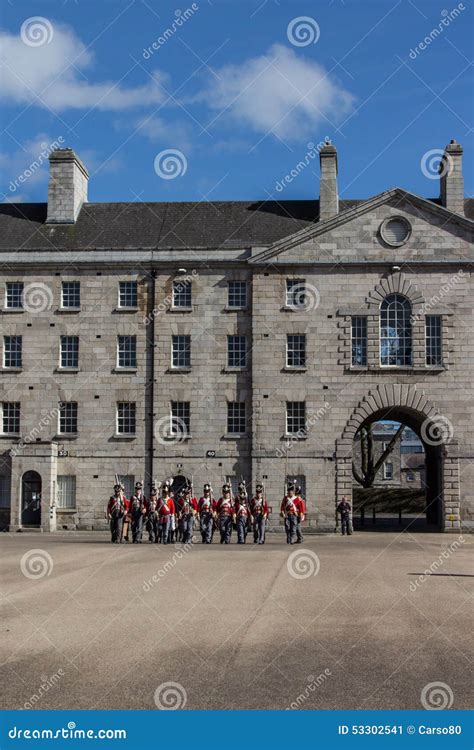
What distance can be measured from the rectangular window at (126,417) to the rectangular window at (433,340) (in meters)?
12.6

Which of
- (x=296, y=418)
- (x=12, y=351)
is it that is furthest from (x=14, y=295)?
(x=296, y=418)

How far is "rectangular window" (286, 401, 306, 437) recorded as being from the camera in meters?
41.6

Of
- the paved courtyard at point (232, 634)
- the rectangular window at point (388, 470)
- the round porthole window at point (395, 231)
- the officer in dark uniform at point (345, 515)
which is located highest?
the round porthole window at point (395, 231)

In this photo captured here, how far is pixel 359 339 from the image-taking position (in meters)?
42.1

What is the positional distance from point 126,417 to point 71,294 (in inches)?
232

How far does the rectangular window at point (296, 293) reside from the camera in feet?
139

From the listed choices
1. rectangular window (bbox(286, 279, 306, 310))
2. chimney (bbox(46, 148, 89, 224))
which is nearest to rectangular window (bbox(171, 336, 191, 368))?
rectangular window (bbox(286, 279, 306, 310))

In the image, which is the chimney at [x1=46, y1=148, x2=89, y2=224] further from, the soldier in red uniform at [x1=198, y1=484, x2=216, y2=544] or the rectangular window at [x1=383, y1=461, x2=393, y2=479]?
the rectangular window at [x1=383, y1=461, x2=393, y2=479]

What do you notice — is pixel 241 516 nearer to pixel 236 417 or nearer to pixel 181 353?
pixel 236 417

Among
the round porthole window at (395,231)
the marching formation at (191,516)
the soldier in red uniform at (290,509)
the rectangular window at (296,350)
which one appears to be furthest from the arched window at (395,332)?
the soldier in red uniform at (290,509)

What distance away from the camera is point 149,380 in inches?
1682

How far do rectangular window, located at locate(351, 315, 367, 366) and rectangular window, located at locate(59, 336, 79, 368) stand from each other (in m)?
11.8

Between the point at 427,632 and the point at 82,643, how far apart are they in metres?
4.04

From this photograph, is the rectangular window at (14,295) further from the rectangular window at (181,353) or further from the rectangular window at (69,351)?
the rectangular window at (181,353)
